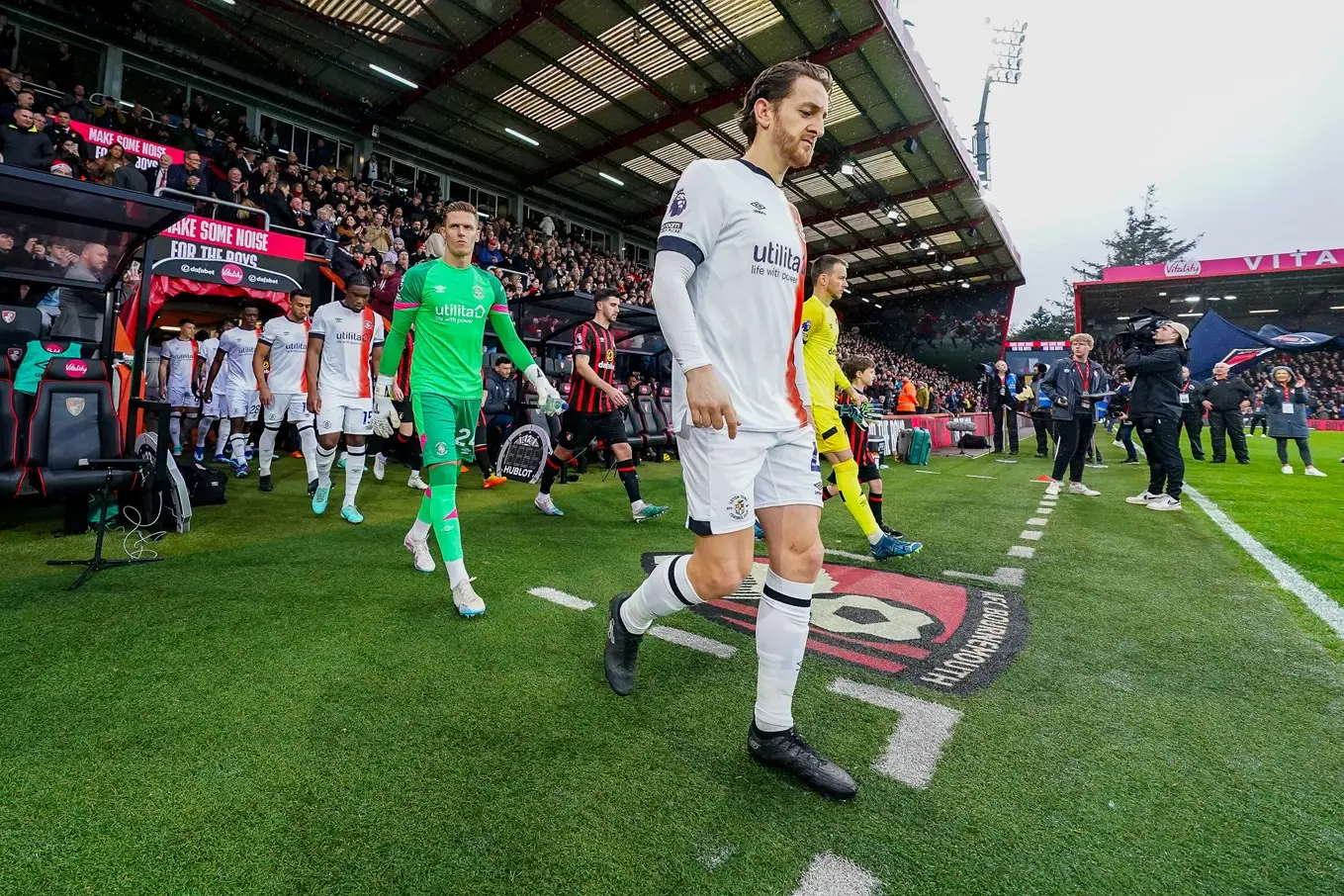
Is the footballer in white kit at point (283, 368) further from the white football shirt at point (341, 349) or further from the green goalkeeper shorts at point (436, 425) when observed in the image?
the green goalkeeper shorts at point (436, 425)

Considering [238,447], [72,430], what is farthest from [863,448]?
[238,447]

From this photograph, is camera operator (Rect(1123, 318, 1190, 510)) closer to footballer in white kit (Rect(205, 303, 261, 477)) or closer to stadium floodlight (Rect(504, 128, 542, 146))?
footballer in white kit (Rect(205, 303, 261, 477))

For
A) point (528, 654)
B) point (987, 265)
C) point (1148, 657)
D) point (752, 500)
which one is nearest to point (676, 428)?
point (752, 500)

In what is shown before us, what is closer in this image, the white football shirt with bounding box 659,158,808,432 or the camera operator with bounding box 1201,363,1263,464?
the white football shirt with bounding box 659,158,808,432

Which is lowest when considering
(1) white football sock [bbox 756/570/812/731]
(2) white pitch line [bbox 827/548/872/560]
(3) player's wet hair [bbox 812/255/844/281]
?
(2) white pitch line [bbox 827/548/872/560]

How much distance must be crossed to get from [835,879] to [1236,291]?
4786 centimetres

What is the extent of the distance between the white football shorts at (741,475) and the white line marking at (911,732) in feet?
2.66

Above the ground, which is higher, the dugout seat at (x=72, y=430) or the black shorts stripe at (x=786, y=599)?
the dugout seat at (x=72, y=430)

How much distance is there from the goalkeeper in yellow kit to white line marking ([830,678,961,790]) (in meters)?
2.16

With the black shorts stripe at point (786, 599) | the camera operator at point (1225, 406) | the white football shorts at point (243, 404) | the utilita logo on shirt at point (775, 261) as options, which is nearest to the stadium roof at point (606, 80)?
the white football shorts at point (243, 404)

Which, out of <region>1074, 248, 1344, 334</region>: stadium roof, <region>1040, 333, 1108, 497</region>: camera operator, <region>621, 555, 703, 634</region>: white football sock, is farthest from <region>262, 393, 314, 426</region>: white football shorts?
<region>1074, 248, 1344, 334</region>: stadium roof

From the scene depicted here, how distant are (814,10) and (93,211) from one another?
13773 millimetres

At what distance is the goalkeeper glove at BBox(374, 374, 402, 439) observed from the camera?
3473mm

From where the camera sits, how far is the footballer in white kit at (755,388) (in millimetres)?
1794
